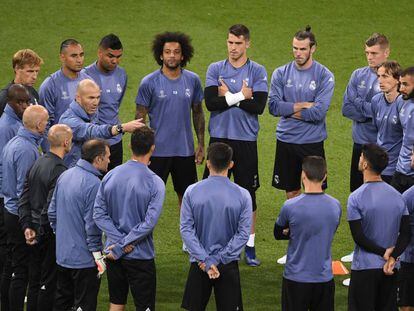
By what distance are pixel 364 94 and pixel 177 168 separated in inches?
81.2

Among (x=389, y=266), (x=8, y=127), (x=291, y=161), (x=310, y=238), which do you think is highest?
(x=8, y=127)

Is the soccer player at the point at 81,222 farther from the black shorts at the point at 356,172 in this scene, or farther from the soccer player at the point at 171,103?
the black shorts at the point at 356,172

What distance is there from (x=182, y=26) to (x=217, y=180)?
403 inches

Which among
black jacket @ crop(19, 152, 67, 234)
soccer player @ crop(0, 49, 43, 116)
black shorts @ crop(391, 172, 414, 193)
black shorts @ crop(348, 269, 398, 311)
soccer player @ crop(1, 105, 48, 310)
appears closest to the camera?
black shorts @ crop(348, 269, 398, 311)

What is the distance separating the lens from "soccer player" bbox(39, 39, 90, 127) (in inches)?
381

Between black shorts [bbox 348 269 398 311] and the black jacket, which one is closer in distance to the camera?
black shorts [bbox 348 269 398 311]

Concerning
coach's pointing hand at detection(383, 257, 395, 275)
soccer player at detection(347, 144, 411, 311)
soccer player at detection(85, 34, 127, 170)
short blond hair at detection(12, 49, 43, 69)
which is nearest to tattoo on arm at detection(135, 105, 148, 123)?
soccer player at detection(85, 34, 127, 170)

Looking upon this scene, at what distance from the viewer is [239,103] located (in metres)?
9.80

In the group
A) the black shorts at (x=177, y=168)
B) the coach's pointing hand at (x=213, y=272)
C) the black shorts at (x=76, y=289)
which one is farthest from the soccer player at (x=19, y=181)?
the black shorts at (x=177, y=168)

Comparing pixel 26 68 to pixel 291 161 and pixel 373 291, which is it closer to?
pixel 291 161

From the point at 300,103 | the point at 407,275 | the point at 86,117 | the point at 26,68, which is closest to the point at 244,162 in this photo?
the point at 300,103

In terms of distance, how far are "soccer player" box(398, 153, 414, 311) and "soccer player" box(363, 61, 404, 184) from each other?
4.48 ft

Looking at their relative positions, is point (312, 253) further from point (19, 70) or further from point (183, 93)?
point (19, 70)

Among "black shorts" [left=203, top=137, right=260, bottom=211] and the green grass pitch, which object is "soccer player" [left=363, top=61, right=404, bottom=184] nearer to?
"black shorts" [left=203, top=137, right=260, bottom=211]
